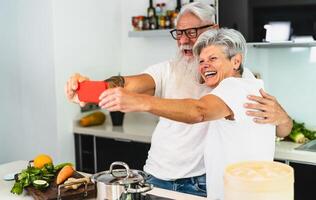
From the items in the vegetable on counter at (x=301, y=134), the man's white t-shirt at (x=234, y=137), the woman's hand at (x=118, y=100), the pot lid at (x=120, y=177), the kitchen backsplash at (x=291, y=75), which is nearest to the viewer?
the woman's hand at (x=118, y=100)

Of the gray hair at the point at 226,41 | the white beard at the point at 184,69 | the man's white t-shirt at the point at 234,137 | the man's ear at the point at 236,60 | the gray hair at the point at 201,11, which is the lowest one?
the man's white t-shirt at the point at 234,137

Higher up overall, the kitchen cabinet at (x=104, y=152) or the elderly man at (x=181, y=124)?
the elderly man at (x=181, y=124)

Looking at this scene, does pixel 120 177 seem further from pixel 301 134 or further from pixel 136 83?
pixel 301 134

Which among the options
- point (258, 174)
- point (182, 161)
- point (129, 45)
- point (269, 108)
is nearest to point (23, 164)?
point (182, 161)

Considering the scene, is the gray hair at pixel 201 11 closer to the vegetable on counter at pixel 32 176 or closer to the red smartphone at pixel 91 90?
the red smartphone at pixel 91 90

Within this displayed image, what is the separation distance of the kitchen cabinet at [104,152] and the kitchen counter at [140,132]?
0.05m

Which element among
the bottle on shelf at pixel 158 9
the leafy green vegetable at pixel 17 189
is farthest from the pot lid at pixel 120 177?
the bottle on shelf at pixel 158 9

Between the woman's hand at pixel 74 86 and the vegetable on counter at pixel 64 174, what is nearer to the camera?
the woman's hand at pixel 74 86

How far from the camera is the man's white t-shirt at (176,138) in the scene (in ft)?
6.85

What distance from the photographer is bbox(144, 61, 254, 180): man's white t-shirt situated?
209cm

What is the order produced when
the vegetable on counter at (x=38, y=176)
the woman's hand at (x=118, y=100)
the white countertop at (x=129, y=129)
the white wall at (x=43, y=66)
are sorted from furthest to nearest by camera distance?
the white wall at (x=43, y=66) < the white countertop at (x=129, y=129) < the vegetable on counter at (x=38, y=176) < the woman's hand at (x=118, y=100)

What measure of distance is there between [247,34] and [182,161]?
1145 millimetres

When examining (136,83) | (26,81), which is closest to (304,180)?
(136,83)

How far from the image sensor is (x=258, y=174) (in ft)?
4.17
